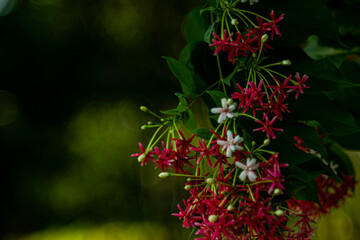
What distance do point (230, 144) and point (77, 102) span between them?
2166mm

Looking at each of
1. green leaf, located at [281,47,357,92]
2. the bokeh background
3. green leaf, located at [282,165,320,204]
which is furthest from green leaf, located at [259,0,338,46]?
the bokeh background

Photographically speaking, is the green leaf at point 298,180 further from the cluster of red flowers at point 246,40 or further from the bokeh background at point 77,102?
the bokeh background at point 77,102

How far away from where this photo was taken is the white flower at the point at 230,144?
0.81 ft

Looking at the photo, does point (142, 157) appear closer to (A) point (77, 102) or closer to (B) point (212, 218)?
(B) point (212, 218)

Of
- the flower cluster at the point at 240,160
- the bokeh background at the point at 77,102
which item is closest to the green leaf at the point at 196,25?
the flower cluster at the point at 240,160

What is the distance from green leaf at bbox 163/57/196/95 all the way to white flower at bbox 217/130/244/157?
2.9 inches

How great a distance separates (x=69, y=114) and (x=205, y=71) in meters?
2.09

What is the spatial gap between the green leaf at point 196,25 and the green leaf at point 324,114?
120mm

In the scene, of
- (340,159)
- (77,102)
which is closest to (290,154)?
(340,159)

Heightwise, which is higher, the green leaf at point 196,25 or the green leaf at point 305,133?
the green leaf at point 196,25

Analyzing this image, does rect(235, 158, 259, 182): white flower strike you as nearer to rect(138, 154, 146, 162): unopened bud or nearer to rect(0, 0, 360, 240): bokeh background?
rect(138, 154, 146, 162): unopened bud

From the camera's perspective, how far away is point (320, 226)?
89 cm

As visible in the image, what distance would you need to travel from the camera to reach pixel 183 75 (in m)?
0.31

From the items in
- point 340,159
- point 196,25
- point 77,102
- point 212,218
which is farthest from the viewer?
point 77,102
